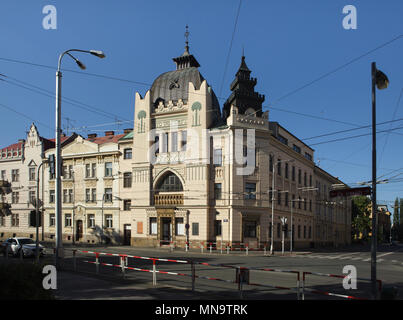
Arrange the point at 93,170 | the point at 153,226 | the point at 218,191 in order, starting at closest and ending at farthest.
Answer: the point at 218,191 → the point at 153,226 → the point at 93,170

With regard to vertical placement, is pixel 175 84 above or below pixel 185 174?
above

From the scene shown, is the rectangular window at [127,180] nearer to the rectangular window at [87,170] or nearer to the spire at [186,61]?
the rectangular window at [87,170]

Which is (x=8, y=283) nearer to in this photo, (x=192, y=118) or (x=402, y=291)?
(x=402, y=291)

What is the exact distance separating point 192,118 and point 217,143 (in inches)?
151

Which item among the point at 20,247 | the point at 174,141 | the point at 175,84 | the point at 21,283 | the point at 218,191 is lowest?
the point at 20,247

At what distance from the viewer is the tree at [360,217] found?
8314 centimetres

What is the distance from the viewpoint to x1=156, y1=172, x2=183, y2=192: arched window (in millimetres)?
42781

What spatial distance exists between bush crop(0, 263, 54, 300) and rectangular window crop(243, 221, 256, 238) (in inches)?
1306

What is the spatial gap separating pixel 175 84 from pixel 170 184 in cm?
1126

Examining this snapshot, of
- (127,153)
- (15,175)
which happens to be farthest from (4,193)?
(127,153)

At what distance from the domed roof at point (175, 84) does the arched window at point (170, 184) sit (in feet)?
28.3

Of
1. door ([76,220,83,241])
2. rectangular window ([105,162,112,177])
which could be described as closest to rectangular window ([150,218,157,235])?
rectangular window ([105,162,112,177])

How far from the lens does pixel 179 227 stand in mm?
42188

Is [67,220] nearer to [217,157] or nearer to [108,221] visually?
[108,221]
